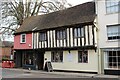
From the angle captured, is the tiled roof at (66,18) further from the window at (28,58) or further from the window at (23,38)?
the window at (28,58)

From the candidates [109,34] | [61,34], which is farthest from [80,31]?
[109,34]

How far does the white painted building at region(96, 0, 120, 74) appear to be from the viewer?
943 inches

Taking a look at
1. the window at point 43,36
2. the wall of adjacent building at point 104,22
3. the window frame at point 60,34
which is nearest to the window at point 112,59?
the wall of adjacent building at point 104,22

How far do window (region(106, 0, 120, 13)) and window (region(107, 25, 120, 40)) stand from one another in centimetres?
156

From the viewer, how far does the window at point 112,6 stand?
2436 cm

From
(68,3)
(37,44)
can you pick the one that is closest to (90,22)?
(37,44)

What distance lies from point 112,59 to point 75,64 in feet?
14.3

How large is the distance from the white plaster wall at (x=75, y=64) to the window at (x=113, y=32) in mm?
2247

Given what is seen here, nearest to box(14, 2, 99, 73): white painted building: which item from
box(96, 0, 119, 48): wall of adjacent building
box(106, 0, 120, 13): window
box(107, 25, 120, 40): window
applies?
box(96, 0, 119, 48): wall of adjacent building

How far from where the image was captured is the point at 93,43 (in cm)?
2509

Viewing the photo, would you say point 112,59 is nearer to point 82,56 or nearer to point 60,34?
point 82,56

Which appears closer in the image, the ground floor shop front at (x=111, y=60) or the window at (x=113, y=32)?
the ground floor shop front at (x=111, y=60)

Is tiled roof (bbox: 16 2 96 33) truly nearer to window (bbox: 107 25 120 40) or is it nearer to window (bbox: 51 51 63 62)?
window (bbox: 107 25 120 40)

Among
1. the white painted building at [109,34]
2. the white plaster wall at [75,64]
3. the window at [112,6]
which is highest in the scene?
the window at [112,6]
